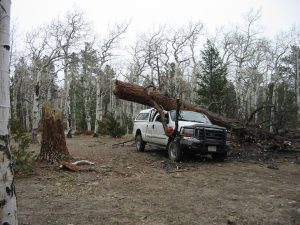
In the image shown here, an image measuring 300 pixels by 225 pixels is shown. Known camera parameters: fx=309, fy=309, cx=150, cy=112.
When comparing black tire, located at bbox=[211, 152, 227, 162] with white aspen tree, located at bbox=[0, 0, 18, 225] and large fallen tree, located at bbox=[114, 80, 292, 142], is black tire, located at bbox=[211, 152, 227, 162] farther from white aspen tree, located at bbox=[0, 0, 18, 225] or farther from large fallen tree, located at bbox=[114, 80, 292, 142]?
white aspen tree, located at bbox=[0, 0, 18, 225]

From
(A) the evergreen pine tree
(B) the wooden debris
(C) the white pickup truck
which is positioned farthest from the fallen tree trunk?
(A) the evergreen pine tree

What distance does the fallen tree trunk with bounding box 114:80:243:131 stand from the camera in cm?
1299

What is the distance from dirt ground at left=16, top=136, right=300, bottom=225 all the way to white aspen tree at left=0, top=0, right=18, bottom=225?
5.68ft

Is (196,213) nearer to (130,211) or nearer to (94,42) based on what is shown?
(130,211)

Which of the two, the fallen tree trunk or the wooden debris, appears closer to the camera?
the wooden debris

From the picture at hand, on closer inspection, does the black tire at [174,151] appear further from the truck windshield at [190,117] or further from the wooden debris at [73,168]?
the wooden debris at [73,168]

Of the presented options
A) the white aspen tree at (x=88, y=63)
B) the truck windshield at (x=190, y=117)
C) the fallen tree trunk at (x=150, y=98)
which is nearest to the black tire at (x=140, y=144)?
the fallen tree trunk at (x=150, y=98)

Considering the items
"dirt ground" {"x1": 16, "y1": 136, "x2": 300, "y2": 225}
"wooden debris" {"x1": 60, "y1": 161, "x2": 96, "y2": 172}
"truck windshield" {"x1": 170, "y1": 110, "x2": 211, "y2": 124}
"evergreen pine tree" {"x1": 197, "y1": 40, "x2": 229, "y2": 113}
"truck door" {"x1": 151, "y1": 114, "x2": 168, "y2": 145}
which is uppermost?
"evergreen pine tree" {"x1": 197, "y1": 40, "x2": 229, "y2": 113}

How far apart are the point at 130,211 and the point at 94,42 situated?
90.2ft

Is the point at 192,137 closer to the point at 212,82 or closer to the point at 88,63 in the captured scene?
the point at 212,82

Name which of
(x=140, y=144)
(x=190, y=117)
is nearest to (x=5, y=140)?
(x=190, y=117)

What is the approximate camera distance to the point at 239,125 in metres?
13.4

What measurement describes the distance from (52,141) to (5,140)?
22.7ft

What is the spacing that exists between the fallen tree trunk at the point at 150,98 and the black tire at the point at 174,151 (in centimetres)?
204
